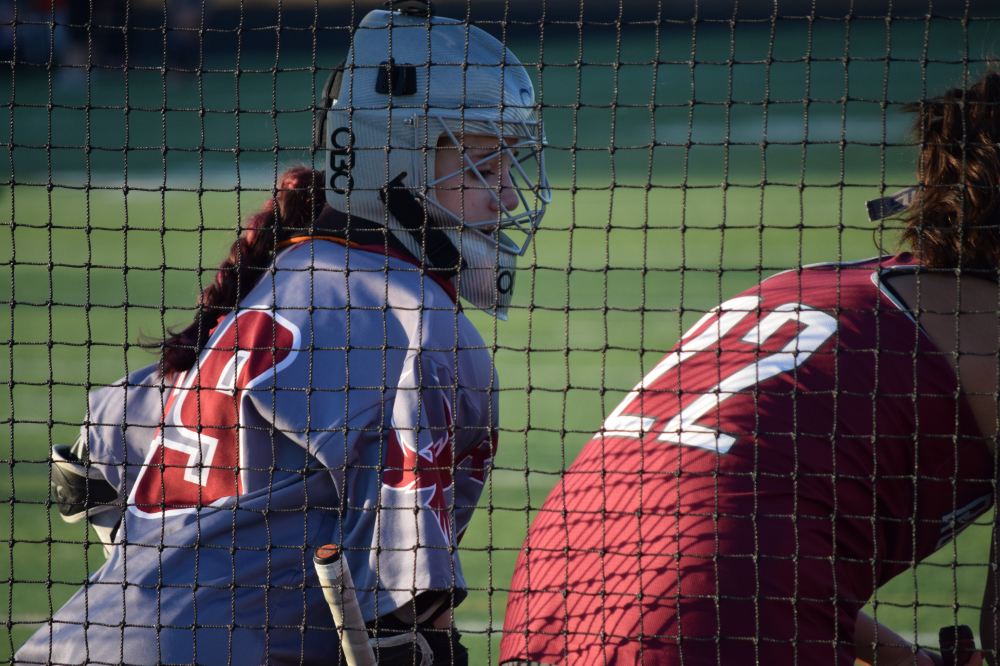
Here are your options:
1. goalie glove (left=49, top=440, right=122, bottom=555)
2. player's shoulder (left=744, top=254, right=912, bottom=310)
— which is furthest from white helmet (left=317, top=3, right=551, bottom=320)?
goalie glove (left=49, top=440, right=122, bottom=555)

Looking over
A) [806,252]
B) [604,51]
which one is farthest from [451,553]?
[604,51]

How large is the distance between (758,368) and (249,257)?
1.58 m

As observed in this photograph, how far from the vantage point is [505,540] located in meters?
5.40

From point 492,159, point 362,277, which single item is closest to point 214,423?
point 362,277

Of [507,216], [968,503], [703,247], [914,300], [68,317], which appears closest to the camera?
[914,300]

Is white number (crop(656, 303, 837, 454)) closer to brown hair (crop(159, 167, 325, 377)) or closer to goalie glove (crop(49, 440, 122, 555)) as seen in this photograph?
brown hair (crop(159, 167, 325, 377))

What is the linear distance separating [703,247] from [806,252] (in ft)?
5.25

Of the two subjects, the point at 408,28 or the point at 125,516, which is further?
the point at 408,28

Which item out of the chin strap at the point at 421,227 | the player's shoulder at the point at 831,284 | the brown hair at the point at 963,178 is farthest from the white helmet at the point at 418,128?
the brown hair at the point at 963,178

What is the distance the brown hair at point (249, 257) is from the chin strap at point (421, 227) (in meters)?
0.24

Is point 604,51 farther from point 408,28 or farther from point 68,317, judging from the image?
point 408,28

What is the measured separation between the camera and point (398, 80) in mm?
2838

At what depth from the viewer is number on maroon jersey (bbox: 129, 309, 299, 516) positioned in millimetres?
2492

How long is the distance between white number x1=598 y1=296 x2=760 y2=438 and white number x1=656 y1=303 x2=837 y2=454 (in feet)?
0.24
